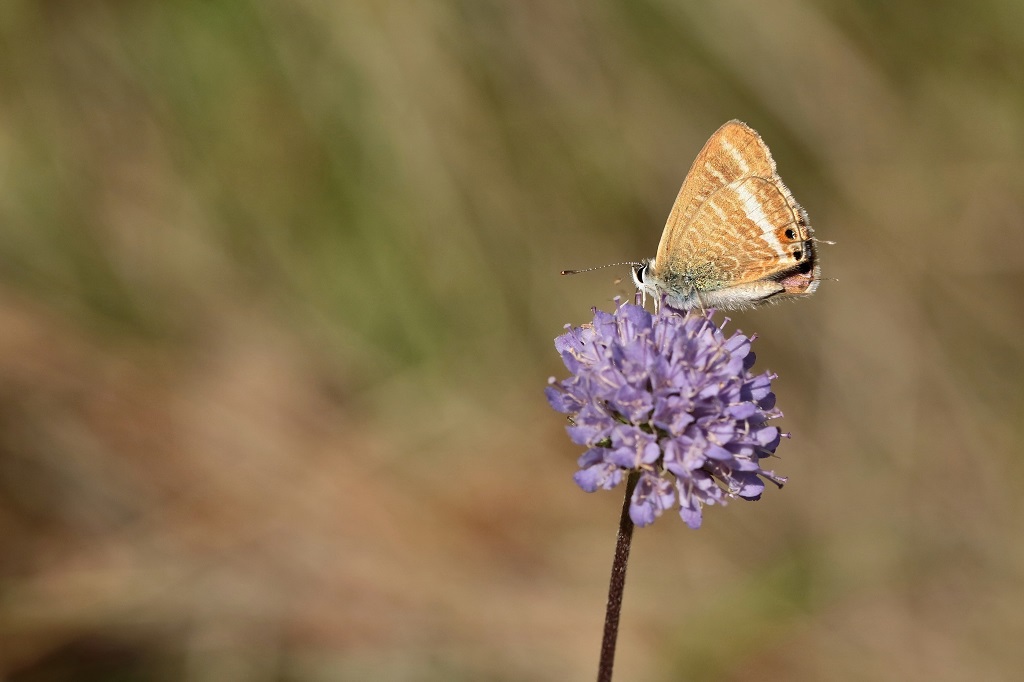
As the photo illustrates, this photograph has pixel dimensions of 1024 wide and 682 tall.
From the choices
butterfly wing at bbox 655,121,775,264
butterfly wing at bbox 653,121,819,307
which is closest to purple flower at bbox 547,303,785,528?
butterfly wing at bbox 653,121,819,307

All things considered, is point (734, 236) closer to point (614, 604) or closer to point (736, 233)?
point (736, 233)

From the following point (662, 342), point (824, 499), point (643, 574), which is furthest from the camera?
point (824, 499)

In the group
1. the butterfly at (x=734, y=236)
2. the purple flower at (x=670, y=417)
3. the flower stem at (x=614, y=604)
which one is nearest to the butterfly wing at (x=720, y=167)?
the butterfly at (x=734, y=236)

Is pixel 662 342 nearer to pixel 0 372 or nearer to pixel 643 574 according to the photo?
pixel 643 574

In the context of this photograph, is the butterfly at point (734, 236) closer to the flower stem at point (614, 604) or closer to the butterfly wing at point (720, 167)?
the butterfly wing at point (720, 167)

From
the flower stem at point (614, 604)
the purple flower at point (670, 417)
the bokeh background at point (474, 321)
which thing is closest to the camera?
the flower stem at point (614, 604)

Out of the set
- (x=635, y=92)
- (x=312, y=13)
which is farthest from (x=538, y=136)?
(x=312, y=13)
